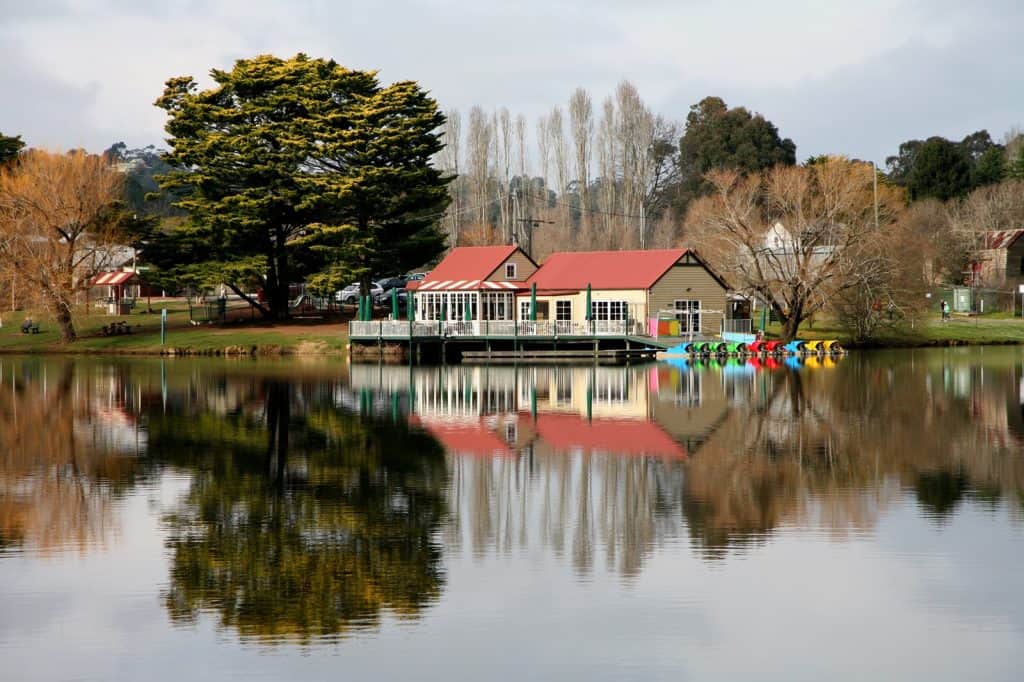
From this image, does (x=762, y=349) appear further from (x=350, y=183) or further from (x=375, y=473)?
(x=375, y=473)

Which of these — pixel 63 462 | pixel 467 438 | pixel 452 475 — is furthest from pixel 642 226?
pixel 452 475

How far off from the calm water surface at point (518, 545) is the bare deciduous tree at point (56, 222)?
3483 centimetres

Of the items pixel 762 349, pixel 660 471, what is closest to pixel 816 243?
pixel 762 349

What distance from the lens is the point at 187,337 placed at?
225 ft

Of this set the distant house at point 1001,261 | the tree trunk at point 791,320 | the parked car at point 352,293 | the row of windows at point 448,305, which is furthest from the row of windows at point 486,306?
the distant house at point 1001,261

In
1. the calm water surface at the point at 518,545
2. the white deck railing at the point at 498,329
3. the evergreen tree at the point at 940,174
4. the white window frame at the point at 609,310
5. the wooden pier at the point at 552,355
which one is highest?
the evergreen tree at the point at 940,174

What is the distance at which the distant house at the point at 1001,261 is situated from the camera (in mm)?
86750

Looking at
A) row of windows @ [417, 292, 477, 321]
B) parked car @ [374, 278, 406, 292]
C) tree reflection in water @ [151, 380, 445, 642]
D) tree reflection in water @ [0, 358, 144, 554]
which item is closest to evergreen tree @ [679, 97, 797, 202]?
parked car @ [374, 278, 406, 292]

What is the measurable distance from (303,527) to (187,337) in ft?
173

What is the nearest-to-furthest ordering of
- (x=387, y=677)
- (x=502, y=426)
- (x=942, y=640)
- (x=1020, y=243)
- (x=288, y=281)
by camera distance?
(x=387, y=677), (x=942, y=640), (x=502, y=426), (x=288, y=281), (x=1020, y=243)

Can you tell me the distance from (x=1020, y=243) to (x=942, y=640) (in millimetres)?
81770

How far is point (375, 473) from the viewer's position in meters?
23.0

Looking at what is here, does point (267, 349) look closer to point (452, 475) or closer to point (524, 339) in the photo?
point (524, 339)

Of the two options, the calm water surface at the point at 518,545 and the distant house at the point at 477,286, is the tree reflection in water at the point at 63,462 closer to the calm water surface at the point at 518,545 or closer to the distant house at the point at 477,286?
the calm water surface at the point at 518,545
